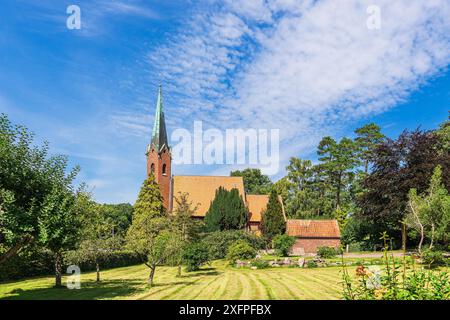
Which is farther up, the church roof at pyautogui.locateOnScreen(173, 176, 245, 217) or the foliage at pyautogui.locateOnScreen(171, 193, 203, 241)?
the church roof at pyautogui.locateOnScreen(173, 176, 245, 217)

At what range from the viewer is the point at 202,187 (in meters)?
50.4

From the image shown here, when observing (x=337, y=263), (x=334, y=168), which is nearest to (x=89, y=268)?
(x=337, y=263)

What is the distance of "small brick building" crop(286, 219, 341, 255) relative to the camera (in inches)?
1594

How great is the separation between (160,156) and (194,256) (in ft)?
80.6

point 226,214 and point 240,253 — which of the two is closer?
point 240,253

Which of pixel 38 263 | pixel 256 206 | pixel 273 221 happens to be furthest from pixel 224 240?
pixel 38 263

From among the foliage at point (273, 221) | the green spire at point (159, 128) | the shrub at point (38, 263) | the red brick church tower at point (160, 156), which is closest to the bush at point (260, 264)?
the shrub at point (38, 263)

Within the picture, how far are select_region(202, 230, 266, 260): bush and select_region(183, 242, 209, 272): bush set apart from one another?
28.7ft

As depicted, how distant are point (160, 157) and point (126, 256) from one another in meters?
16.2

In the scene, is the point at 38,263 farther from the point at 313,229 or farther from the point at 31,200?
the point at 313,229

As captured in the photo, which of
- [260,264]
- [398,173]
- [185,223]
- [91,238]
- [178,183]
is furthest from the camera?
[178,183]

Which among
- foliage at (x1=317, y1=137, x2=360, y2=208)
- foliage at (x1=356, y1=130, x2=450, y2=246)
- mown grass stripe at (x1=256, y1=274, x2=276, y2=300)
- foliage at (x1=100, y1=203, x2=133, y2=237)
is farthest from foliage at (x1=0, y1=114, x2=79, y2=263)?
foliage at (x1=100, y1=203, x2=133, y2=237)

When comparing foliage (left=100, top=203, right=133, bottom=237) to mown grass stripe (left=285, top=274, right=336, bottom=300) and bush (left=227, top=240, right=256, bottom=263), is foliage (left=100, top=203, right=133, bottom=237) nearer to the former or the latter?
bush (left=227, top=240, right=256, bottom=263)

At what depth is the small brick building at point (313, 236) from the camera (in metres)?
40.5
